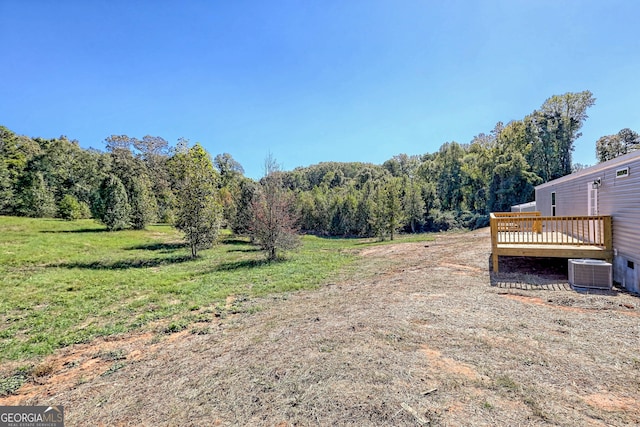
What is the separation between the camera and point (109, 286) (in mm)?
7598

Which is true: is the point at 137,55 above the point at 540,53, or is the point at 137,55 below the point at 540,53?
below

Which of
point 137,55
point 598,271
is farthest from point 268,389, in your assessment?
point 137,55

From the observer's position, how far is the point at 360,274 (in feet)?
27.6

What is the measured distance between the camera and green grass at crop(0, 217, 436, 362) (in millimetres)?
4828

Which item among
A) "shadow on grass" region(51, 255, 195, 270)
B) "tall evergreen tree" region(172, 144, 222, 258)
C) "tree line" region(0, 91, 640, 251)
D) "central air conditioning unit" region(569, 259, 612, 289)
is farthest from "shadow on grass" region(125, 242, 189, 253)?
"central air conditioning unit" region(569, 259, 612, 289)

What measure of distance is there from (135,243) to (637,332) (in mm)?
20430

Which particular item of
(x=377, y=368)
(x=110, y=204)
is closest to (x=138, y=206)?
(x=110, y=204)

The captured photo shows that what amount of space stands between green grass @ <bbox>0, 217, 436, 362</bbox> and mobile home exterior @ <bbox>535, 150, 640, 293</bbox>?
6.77m

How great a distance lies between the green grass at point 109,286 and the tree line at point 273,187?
2.30 m

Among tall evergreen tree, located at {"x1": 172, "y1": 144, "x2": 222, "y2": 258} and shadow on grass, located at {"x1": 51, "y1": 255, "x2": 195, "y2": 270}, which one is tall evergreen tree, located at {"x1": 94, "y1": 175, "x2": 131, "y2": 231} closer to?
shadow on grass, located at {"x1": 51, "y1": 255, "x2": 195, "y2": 270}

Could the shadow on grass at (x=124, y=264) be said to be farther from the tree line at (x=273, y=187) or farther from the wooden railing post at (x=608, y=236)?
the wooden railing post at (x=608, y=236)

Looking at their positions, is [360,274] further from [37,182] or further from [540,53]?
[37,182]

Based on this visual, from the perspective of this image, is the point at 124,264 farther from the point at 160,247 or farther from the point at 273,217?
the point at 273,217

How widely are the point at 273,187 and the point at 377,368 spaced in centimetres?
945
